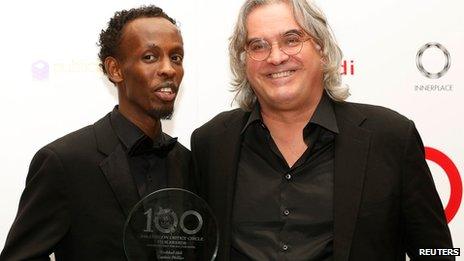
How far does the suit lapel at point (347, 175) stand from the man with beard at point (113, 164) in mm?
458

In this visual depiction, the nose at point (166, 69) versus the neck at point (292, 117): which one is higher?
the nose at point (166, 69)

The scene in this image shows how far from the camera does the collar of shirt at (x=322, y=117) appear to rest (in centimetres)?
183

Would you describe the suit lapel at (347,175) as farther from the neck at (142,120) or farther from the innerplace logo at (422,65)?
the innerplace logo at (422,65)

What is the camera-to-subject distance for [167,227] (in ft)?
5.21

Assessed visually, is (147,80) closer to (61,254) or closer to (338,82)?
(61,254)

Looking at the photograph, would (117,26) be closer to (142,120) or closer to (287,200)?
(142,120)

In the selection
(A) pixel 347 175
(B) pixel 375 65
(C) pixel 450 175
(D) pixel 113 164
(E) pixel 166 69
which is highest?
(E) pixel 166 69

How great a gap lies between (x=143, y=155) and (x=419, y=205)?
799 millimetres

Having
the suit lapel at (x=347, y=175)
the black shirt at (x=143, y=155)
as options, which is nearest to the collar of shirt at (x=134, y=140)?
the black shirt at (x=143, y=155)

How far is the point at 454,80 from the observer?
8.59 feet

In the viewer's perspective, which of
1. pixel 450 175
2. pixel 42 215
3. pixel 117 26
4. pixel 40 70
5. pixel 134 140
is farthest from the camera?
pixel 450 175

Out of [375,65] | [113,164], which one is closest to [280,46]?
[113,164]

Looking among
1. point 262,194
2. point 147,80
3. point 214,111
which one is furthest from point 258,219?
point 214,111

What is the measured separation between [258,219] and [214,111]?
93cm
